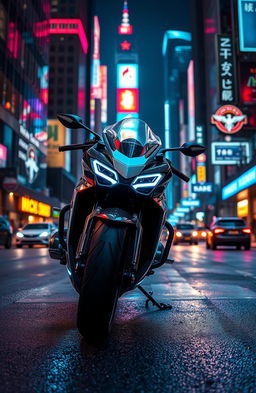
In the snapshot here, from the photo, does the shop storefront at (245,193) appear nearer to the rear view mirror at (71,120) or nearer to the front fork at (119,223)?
the rear view mirror at (71,120)

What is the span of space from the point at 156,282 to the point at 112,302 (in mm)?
4310

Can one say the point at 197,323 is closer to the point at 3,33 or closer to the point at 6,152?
the point at 6,152

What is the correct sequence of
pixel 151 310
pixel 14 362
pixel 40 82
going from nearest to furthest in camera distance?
pixel 14 362 < pixel 151 310 < pixel 40 82

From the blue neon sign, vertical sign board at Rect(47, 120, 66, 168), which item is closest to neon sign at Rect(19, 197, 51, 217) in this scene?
the blue neon sign

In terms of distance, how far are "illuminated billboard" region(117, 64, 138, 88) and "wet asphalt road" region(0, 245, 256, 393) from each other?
94.5 metres

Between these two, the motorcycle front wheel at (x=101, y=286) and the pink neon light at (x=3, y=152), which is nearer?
the motorcycle front wheel at (x=101, y=286)

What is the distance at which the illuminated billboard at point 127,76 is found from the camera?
95.7 metres

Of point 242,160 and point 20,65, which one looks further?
point 20,65

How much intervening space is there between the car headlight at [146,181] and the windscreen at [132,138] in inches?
13.4

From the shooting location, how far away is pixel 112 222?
297 cm

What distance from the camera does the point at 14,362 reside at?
2365 millimetres

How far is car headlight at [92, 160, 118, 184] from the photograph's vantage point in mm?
3240

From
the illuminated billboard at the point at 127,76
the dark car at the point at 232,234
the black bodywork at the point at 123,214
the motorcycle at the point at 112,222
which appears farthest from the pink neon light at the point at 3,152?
the illuminated billboard at the point at 127,76

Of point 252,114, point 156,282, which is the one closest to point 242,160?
point 252,114
